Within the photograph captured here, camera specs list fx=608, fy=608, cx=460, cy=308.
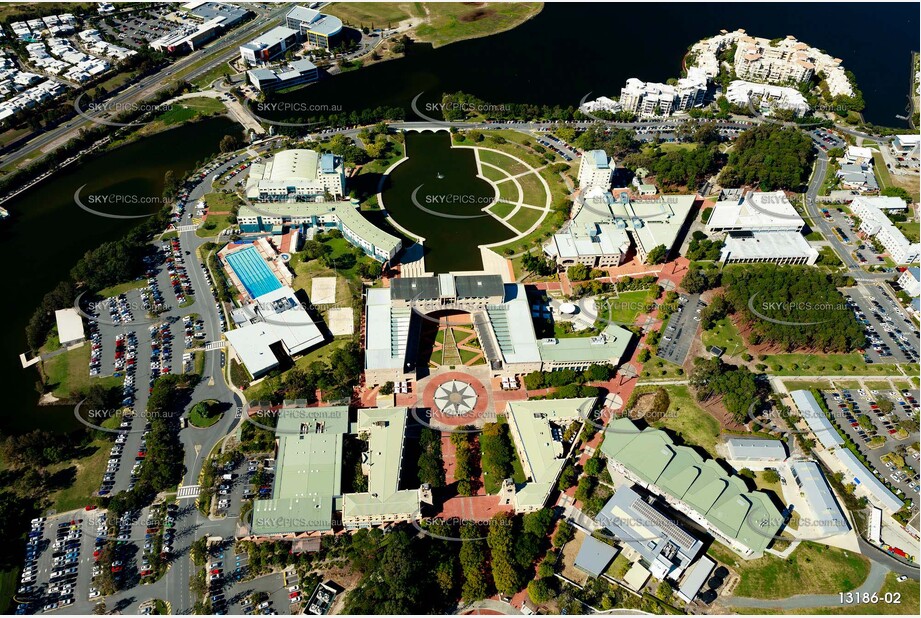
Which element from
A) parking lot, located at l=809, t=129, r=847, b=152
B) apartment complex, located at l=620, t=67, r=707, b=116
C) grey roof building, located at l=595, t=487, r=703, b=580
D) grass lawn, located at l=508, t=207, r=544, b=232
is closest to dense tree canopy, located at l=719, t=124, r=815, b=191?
parking lot, located at l=809, t=129, r=847, b=152

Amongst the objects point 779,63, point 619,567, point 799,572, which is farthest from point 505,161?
point 799,572

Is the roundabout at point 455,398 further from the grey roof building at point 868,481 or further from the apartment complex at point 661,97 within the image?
the apartment complex at point 661,97

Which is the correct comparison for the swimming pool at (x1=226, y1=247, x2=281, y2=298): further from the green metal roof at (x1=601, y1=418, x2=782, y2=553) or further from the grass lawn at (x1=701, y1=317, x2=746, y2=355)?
the grass lawn at (x1=701, y1=317, x2=746, y2=355)

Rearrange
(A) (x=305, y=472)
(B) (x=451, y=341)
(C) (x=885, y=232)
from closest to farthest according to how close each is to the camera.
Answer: (A) (x=305, y=472) → (B) (x=451, y=341) → (C) (x=885, y=232)

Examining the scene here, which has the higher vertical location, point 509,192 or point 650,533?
point 509,192

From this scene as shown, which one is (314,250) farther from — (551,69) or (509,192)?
(551,69)

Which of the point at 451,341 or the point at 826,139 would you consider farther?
the point at 826,139

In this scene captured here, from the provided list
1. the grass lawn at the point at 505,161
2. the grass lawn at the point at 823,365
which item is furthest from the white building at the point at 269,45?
the grass lawn at the point at 823,365
